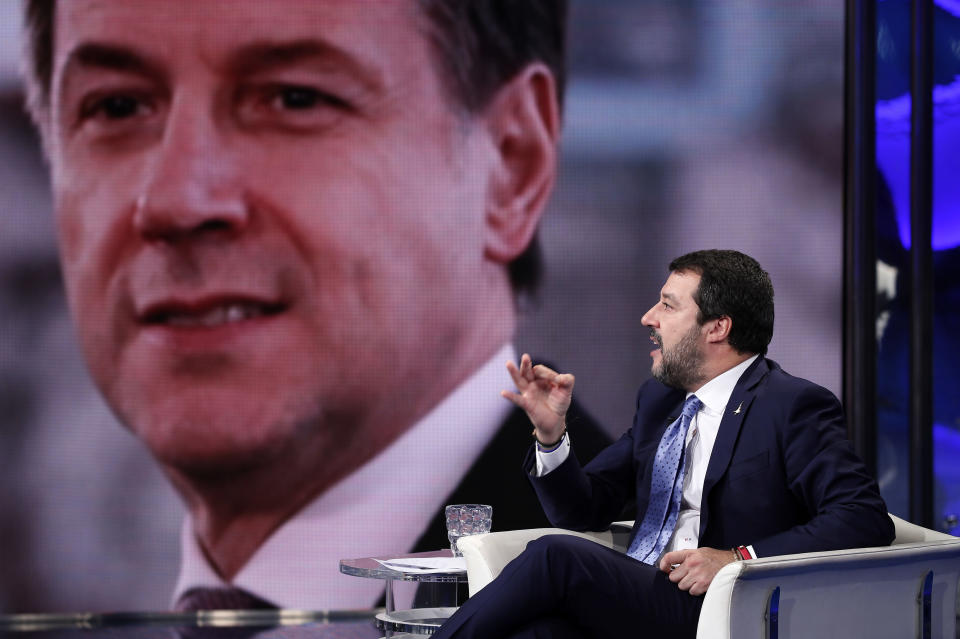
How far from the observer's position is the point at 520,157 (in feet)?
14.5

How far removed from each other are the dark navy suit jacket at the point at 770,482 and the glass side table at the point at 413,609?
1.07 feet

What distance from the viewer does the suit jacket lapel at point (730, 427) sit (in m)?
2.44

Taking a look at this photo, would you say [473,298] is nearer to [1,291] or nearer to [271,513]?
[271,513]

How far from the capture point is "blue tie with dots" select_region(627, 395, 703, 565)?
2.53 meters

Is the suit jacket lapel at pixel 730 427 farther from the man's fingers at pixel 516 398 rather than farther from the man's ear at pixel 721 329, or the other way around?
A: the man's fingers at pixel 516 398

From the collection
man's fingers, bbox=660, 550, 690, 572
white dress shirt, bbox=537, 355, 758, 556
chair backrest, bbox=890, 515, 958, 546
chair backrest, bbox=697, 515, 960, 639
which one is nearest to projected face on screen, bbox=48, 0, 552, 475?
white dress shirt, bbox=537, 355, 758, 556

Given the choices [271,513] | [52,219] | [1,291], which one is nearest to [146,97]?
[52,219]

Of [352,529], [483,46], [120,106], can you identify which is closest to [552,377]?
[352,529]

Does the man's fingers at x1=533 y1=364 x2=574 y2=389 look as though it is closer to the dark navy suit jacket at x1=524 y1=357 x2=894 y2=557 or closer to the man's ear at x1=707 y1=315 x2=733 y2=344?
the dark navy suit jacket at x1=524 y1=357 x2=894 y2=557

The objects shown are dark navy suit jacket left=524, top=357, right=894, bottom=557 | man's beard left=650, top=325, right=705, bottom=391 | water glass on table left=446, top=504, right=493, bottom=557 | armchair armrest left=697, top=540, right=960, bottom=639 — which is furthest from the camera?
water glass on table left=446, top=504, right=493, bottom=557

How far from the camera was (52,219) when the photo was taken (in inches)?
171

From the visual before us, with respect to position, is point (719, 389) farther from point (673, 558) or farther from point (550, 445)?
point (673, 558)

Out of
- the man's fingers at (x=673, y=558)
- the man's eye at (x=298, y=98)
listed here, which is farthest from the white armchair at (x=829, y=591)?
the man's eye at (x=298, y=98)

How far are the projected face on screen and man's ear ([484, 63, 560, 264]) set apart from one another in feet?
0.42
